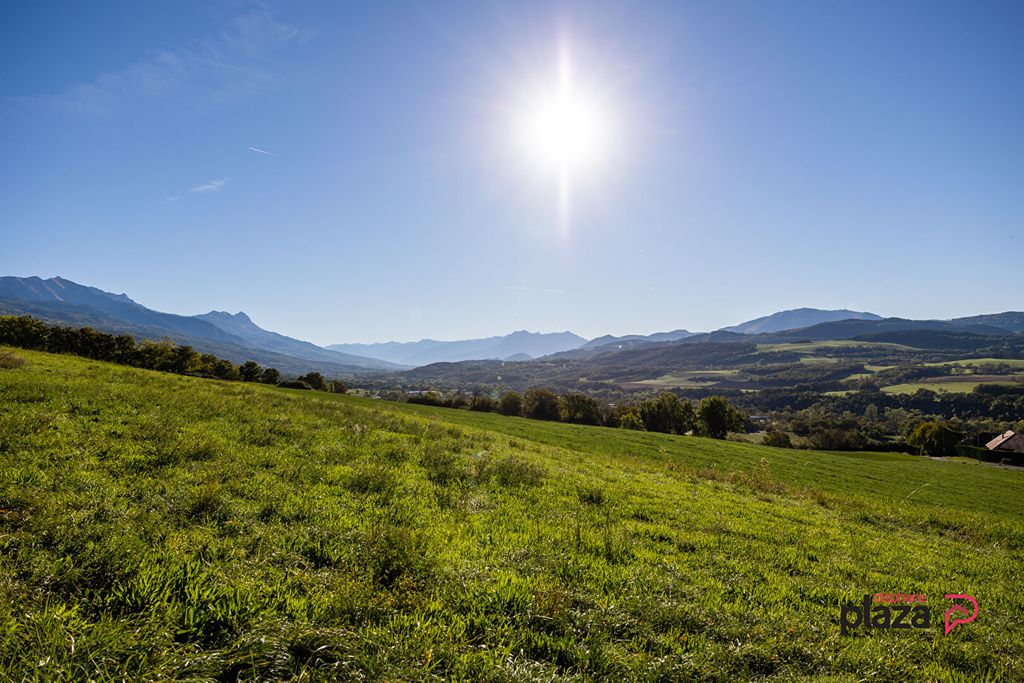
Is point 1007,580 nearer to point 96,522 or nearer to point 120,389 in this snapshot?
point 96,522

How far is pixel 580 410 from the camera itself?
90.6m

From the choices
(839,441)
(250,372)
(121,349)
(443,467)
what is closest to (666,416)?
(839,441)

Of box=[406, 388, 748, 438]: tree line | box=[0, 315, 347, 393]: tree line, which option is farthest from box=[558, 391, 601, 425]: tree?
box=[0, 315, 347, 393]: tree line

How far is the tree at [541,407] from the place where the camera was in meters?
93.5

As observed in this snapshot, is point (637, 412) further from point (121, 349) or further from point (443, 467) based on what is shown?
point (121, 349)

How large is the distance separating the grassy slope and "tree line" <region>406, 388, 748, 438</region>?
77.0 meters

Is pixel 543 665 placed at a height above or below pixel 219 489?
below

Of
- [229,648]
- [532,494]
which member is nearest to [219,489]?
[229,648]

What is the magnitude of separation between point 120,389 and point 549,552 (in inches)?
649

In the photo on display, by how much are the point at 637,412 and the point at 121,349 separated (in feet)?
316

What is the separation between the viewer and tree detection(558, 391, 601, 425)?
9038 centimetres

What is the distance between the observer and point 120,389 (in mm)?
14484

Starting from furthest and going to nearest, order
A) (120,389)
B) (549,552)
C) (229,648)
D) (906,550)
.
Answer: (120,389) → (906,550) → (549,552) → (229,648)

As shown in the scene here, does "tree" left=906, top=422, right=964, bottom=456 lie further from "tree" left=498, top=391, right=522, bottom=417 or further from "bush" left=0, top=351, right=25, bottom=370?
"bush" left=0, top=351, right=25, bottom=370
